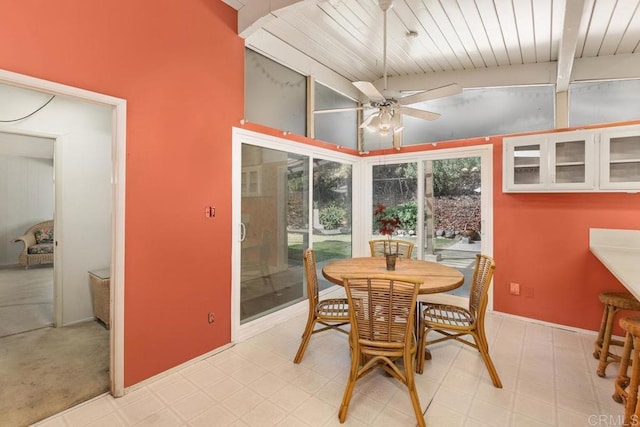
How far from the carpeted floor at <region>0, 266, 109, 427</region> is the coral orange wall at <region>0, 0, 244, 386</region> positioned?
1.46 feet

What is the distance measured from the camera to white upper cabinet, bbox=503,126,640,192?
279cm

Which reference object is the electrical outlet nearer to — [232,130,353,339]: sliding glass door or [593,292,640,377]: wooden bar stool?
[593,292,640,377]: wooden bar stool

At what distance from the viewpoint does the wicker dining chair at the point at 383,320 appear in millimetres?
1789

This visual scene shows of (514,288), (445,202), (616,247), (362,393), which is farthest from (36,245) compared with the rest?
(616,247)

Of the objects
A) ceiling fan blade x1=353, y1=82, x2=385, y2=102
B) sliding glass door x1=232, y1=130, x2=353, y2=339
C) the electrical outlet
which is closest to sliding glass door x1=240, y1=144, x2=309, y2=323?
sliding glass door x1=232, y1=130, x2=353, y2=339

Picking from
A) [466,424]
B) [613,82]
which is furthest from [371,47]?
[466,424]

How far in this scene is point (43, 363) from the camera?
249 cm

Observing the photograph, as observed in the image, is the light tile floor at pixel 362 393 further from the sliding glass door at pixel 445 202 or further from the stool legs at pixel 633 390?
the sliding glass door at pixel 445 202

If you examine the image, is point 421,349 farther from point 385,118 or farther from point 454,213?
point 454,213

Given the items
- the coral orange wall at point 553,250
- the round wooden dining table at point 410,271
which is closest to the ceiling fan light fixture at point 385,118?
the round wooden dining table at point 410,271

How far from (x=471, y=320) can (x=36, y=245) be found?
781 cm

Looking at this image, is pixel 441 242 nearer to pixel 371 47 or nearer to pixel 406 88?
pixel 406 88

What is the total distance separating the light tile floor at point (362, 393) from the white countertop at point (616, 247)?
88 cm

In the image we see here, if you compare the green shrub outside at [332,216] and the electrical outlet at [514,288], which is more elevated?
the green shrub outside at [332,216]
